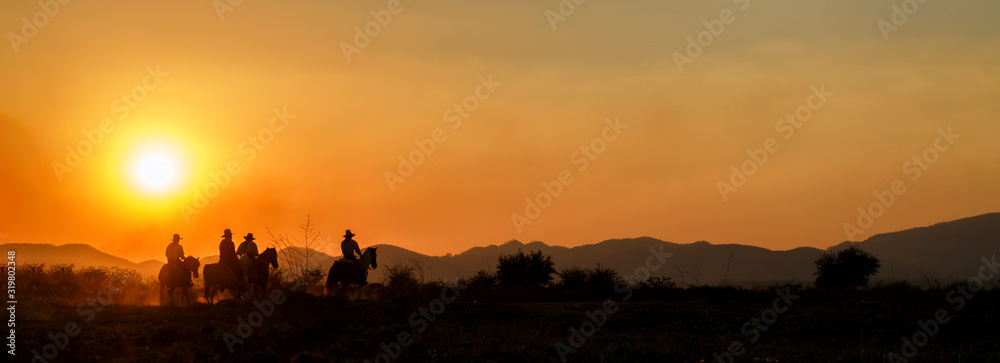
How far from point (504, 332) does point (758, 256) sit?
531 feet

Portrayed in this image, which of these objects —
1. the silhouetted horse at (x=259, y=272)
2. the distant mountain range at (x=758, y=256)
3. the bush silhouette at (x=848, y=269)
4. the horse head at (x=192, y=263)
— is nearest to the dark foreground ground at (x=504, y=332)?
the silhouetted horse at (x=259, y=272)

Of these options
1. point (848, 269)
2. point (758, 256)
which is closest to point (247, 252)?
point (848, 269)

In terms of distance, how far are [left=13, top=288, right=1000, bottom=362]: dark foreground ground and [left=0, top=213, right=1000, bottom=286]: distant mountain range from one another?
4867 inches

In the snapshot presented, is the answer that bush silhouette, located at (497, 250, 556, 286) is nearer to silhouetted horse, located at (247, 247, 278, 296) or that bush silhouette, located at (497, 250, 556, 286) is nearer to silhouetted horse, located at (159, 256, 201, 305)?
silhouetted horse, located at (247, 247, 278, 296)

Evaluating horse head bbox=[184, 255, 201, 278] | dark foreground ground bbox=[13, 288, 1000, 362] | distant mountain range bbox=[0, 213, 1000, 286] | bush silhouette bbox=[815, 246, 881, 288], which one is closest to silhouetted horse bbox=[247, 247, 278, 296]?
horse head bbox=[184, 255, 201, 278]

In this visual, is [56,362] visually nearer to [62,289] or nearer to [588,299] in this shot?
[62,289]

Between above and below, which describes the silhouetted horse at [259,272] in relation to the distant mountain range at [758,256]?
below

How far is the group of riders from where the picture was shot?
89.1 feet

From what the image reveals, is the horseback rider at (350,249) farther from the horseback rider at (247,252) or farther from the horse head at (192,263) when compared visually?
the horse head at (192,263)

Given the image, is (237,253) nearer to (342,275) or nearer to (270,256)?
(270,256)

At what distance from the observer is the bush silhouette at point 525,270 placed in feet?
134

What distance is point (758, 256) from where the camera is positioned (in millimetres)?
171500

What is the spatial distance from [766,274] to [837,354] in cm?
15424

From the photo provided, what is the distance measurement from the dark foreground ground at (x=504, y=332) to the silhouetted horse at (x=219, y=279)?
3.55 metres
